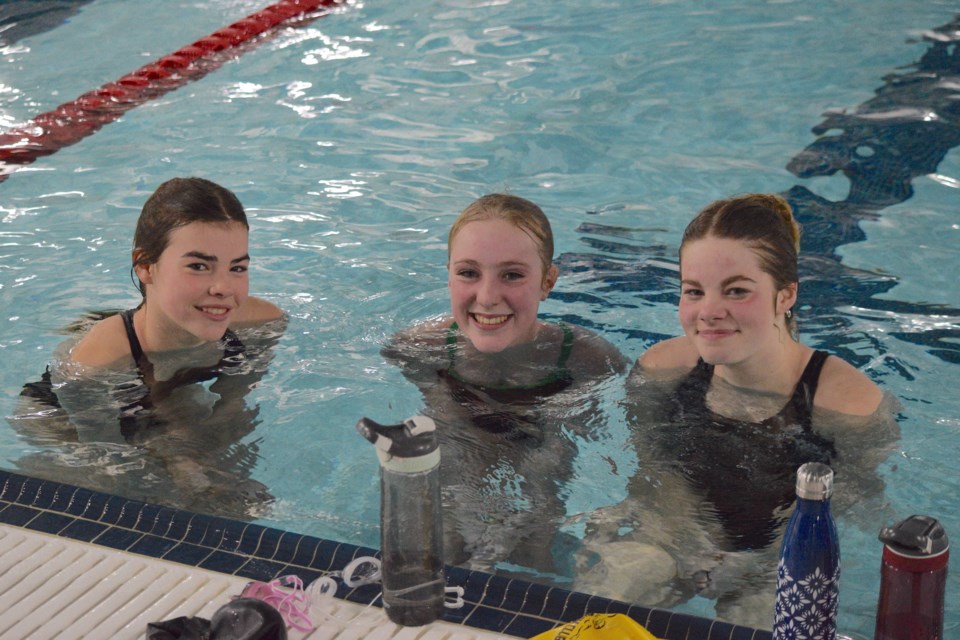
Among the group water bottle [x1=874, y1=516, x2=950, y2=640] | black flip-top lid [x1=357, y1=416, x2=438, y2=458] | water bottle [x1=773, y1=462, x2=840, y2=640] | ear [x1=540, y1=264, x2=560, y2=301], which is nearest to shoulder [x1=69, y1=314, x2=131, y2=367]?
ear [x1=540, y1=264, x2=560, y2=301]

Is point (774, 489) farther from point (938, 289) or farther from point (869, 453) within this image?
point (938, 289)

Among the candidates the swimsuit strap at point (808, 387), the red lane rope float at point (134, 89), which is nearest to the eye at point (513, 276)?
the swimsuit strap at point (808, 387)

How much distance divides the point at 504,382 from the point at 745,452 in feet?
2.47

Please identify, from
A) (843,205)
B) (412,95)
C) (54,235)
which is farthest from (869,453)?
(412,95)

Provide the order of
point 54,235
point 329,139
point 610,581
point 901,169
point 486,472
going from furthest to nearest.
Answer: point 329,139 < point 901,169 < point 54,235 < point 486,472 < point 610,581

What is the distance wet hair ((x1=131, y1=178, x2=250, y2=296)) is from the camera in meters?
3.24

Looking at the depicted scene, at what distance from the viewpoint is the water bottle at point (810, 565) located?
176 cm

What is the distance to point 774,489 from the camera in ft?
9.78

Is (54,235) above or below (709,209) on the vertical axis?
below

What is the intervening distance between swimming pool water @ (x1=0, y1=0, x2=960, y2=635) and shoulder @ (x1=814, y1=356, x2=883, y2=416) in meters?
0.43

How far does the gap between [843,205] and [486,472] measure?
122 inches

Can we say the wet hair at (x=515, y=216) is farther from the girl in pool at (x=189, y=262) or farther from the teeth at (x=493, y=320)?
the girl in pool at (x=189, y=262)

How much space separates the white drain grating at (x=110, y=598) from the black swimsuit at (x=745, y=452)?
Result: 111 cm

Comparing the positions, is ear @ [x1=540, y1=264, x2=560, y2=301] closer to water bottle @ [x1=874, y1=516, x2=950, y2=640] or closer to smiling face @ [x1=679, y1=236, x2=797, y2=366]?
smiling face @ [x1=679, y1=236, x2=797, y2=366]
